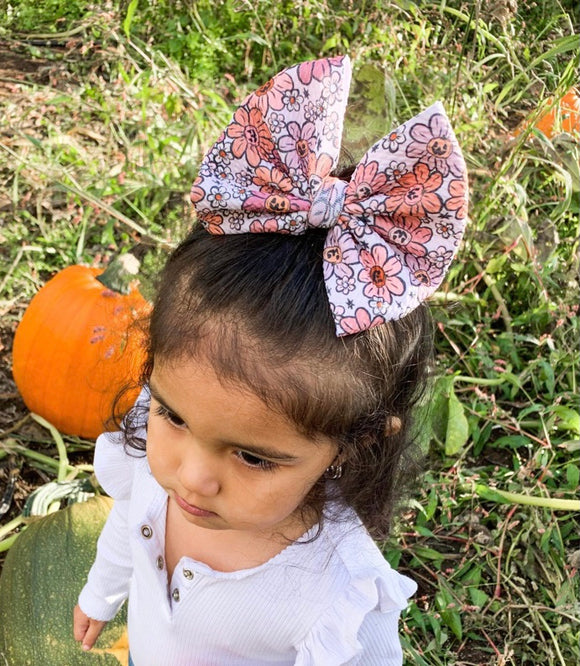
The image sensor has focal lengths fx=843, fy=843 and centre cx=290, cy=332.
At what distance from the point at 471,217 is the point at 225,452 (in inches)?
77.5

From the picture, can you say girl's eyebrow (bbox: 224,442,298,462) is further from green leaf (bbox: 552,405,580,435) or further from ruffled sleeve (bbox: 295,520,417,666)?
green leaf (bbox: 552,405,580,435)

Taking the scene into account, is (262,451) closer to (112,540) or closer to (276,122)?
(276,122)

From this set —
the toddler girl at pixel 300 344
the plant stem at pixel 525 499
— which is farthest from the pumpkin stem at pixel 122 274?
the plant stem at pixel 525 499

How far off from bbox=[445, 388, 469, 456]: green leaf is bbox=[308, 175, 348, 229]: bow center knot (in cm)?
135

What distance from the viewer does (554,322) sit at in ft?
9.58

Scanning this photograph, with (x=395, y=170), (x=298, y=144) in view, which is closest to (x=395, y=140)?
(x=395, y=170)

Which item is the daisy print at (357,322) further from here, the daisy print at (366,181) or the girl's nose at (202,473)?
the girl's nose at (202,473)

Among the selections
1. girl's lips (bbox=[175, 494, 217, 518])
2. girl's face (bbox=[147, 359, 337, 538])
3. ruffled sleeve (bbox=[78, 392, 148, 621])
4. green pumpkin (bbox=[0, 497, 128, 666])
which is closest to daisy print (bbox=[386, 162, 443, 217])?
girl's face (bbox=[147, 359, 337, 538])

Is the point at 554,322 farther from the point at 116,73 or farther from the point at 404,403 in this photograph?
the point at 116,73

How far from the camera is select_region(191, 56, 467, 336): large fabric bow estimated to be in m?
1.17

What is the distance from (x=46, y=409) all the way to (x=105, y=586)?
88 cm

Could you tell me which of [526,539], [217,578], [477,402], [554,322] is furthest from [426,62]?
[217,578]

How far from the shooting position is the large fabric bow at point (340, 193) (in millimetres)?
1171

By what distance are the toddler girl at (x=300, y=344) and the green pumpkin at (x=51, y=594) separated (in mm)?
564
